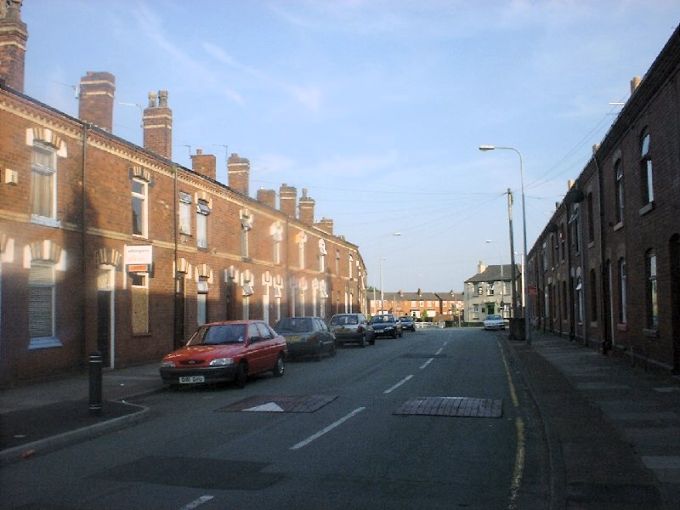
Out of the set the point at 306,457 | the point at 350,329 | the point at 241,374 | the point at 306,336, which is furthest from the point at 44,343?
the point at 350,329

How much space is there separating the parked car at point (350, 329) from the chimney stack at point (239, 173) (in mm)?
8102

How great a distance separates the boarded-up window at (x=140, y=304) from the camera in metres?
21.0

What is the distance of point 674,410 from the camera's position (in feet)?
36.6

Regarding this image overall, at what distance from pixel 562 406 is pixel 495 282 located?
9583 cm

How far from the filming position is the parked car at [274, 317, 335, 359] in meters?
23.8

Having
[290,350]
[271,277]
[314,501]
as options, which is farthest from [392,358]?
[314,501]

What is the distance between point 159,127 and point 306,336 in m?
9.66

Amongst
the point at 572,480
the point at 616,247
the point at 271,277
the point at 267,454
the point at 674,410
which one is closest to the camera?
the point at 572,480

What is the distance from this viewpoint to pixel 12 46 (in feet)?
54.5

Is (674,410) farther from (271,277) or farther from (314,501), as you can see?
(271,277)

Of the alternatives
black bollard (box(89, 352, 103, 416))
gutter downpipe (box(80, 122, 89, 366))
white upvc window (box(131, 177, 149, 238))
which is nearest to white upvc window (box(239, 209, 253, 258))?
white upvc window (box(131, 177, 149, 238))

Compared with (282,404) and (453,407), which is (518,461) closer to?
(453,407)

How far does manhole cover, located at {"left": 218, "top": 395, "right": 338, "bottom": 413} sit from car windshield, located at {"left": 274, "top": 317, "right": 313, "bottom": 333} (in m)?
10.3

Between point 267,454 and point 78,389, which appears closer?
point 267,454
